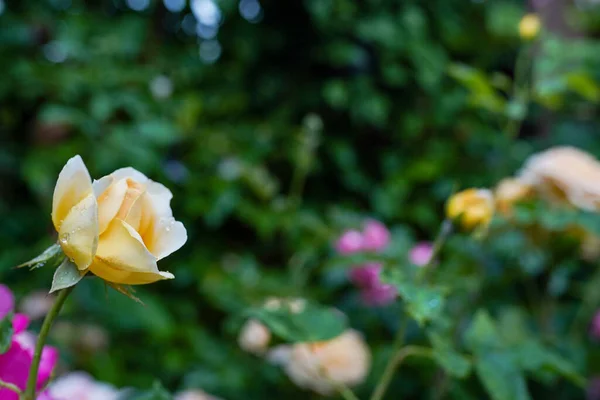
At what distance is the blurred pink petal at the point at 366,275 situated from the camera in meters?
0.92

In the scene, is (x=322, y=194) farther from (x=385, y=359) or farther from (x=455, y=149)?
(x=385, y=359)

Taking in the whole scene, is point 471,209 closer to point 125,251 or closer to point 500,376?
point 500,376

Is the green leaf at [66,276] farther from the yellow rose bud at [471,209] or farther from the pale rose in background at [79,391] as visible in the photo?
the yellow rose bud at [471,209]

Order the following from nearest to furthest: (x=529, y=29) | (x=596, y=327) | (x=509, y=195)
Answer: (x=509, y=195) < (x=529, y=29) < (x=596, y=327)

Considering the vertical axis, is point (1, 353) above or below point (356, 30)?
above

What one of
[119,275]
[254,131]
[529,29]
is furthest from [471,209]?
[254,131]

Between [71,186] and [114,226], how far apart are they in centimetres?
3

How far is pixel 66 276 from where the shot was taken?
0.90 feet

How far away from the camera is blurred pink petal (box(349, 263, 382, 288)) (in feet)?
3.01

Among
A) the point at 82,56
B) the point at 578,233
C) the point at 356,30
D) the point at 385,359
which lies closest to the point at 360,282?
the point at 385,359

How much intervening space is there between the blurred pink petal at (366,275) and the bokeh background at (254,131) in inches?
1.8

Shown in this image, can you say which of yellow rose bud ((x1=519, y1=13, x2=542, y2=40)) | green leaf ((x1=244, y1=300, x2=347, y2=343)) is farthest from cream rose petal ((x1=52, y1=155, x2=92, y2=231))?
yellow rose bud ((x1=519, y1=13, x2=542, y2=40))

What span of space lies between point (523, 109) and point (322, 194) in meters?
0.93

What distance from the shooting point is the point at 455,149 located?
5.85 ft
